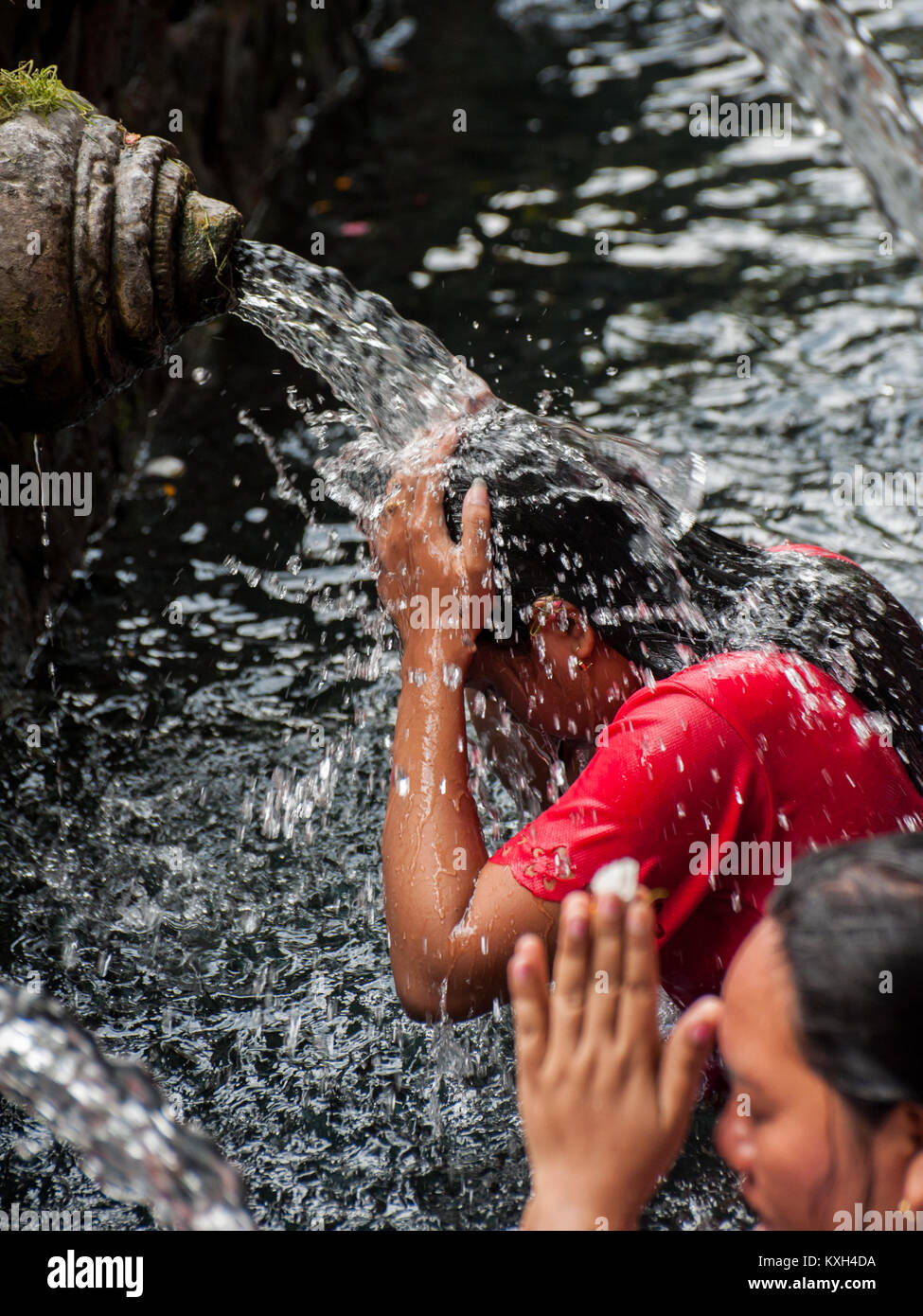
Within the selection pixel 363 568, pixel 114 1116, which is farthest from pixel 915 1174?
pixel 363 568

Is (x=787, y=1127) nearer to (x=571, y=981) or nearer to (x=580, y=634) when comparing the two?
(x=571, y=981)

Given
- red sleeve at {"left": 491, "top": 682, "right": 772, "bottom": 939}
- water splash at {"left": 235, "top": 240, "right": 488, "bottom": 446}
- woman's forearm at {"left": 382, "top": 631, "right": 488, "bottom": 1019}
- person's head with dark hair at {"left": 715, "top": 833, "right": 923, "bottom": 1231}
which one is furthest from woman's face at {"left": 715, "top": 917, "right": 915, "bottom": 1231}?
water splash at {"left": 235, "top": 240, "right": 488, "bottom": 446}

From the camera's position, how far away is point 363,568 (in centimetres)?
456

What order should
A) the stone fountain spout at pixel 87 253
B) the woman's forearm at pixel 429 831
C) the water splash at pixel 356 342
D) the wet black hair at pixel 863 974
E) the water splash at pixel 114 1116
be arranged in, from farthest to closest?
1. the water splash at pixel 356 342
2. the stone fountain spout at pixel 87 253
3. the woman's forearm at pixel 429 831
4. the water splash at pixel 114 1116
5. the wet black hair at pixel 863 974

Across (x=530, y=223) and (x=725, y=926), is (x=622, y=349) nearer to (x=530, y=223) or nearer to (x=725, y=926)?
(x=530, y=223)

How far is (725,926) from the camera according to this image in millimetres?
2268

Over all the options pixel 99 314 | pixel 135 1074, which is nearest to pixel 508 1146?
pixel 135 1074

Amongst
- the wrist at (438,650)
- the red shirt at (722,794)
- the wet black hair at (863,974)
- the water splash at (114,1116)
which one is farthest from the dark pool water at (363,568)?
the wet black hair at (863,974)

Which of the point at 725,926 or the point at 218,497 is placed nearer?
the point at 725,926

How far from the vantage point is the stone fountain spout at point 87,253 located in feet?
8.13

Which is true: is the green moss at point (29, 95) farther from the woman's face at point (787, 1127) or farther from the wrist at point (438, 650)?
the woman's face at point (787, 1127)

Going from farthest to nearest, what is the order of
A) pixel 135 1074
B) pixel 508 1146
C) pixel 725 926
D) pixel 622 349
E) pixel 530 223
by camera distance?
pixel 530 223 → pixel 622 349 → pixel 508 1146 → pixel 725 926 → pixel 135 1074

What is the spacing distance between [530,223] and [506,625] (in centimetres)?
478
